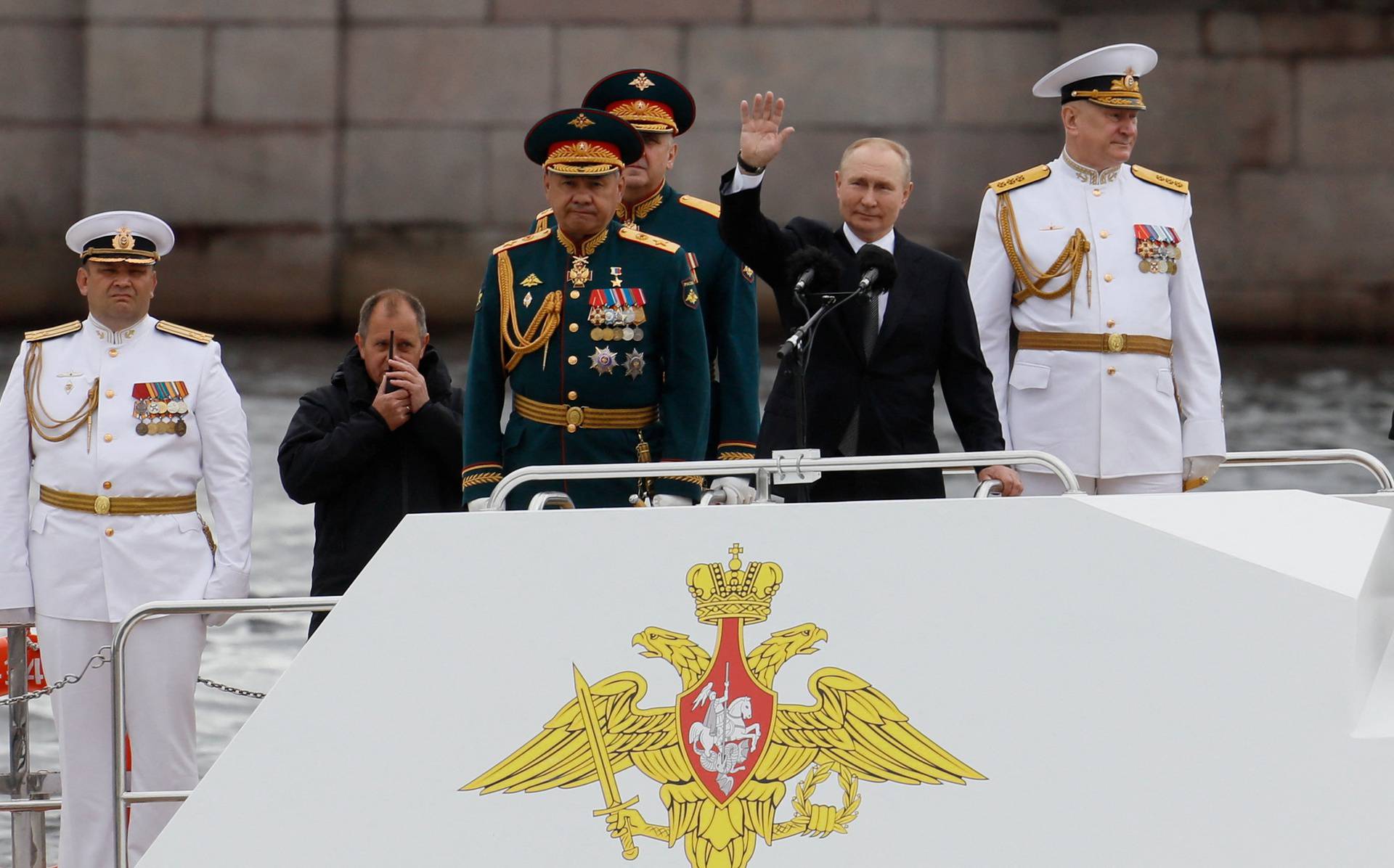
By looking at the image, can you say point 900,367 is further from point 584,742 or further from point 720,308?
point 584,742

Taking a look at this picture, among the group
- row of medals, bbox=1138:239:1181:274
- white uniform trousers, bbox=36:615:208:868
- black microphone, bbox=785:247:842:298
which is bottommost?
white uniform trousers, bbox=36:615:208:868

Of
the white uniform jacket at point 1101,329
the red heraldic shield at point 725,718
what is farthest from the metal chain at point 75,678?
the white uniform jacket at point 1101,329

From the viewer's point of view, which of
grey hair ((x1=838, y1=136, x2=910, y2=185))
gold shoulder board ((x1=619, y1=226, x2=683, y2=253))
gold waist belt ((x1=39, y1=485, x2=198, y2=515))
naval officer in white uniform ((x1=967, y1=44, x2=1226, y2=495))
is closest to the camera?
grey hair ((x1=838, y1=136, x2=910, y2=185))

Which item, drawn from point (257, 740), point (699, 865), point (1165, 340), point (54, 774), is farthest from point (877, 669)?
point (54, 774)

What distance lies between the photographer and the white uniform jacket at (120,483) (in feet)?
16.2

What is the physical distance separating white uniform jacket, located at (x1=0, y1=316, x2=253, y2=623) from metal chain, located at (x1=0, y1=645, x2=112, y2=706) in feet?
0.31

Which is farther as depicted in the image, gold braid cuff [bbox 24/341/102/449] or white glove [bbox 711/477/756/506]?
gold braid cuff [bbox 24/341/102/449]

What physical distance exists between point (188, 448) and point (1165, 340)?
8.15ft

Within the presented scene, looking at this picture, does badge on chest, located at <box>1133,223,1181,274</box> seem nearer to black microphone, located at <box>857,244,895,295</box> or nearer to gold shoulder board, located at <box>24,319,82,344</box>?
black microphone, located at <box>857,244,895,295</box>

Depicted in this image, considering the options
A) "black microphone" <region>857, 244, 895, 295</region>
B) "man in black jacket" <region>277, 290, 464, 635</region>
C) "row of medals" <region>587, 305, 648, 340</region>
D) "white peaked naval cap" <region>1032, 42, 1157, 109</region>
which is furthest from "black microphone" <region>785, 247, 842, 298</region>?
"man in black jacket" <region>277, 290, 464, 635</region>

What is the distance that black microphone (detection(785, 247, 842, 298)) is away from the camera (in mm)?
4273

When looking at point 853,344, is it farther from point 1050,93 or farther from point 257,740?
point 257,740

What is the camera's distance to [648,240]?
4.86 meters

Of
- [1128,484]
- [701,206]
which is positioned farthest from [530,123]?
[1128,484]
